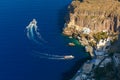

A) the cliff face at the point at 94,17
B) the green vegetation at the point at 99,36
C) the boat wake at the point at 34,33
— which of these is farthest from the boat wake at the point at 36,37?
the green vegetation at the point at 99,36

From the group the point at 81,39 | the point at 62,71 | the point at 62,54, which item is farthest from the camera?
the point at 81,39

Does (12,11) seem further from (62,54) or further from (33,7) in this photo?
(62,54)

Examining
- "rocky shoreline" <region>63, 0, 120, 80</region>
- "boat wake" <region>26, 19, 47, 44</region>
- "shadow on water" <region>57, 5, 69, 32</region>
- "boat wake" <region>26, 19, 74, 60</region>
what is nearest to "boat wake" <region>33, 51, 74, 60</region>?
"boat wake" <region>26, 19, 74, 60</region>

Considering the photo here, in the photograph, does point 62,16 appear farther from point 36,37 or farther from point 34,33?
point 36,37

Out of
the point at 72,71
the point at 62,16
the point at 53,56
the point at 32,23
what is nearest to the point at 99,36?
the point at 53,56

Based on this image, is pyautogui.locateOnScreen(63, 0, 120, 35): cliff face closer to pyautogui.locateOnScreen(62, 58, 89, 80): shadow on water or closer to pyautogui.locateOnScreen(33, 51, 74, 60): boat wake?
pyautogui.locateOnScreen(33, 51, 74, 60): boat wake

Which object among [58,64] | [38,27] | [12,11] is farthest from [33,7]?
[58,64]

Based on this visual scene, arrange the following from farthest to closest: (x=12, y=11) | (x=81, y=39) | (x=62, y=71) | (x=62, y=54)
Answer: (x=12, y=11) → (x=81, y=39) → (x=62, y=54) → (x=62, y=71)

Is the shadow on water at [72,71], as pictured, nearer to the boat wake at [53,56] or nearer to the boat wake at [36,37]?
the boat wake at [53,56]

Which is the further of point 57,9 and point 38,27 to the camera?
point 57,9
